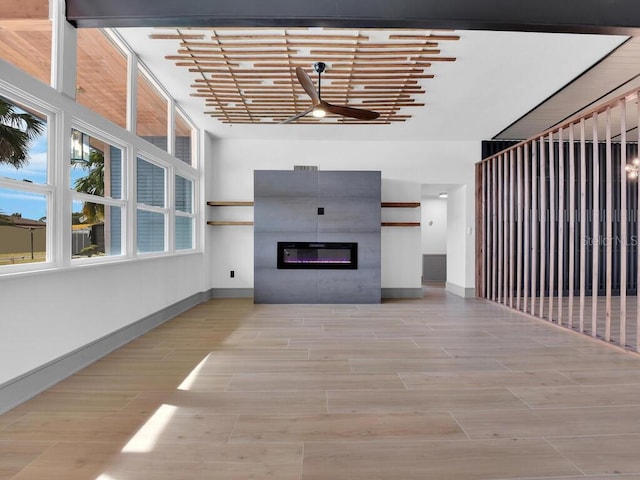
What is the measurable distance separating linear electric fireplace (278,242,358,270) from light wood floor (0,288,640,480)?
203cm

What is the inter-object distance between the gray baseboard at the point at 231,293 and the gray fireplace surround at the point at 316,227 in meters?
0.63

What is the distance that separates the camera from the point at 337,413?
199 cm

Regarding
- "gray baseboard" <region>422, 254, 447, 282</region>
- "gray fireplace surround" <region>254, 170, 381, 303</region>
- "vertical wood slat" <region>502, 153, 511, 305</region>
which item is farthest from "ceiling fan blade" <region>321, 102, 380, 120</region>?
"gray baseboard" <region>422, 254, 447, 282</region>

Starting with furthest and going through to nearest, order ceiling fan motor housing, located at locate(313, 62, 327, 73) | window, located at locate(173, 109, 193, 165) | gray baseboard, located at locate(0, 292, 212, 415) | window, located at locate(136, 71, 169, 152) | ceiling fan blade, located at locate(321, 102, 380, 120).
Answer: window, located at locate(173, 109, 193, 165), window, located at locate(136, 71, 169, 152), ceiling fan blade, located at locate(321, 102, 380, 120), ceiling fan motor housing, located at locate(313, 62, 327, 73), gray baseboard, located at locate(0, 292, 212, 415)

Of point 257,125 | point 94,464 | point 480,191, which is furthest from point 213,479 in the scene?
point 480,191

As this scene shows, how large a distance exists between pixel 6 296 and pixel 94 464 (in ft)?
3.81

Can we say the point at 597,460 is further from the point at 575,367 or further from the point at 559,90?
the point at 559,90

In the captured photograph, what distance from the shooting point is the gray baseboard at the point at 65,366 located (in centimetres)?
205

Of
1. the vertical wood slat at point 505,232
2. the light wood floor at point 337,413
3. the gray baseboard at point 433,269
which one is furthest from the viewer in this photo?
the gray baseboard at point 433,269

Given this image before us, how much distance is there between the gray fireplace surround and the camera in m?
5.41

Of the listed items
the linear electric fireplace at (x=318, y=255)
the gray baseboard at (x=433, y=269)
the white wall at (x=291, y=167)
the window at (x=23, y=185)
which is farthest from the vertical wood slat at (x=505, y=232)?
the window at (x=23, y=185)

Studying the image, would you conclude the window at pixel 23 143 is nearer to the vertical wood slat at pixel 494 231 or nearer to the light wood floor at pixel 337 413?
the light wood floor at pixel 337 413

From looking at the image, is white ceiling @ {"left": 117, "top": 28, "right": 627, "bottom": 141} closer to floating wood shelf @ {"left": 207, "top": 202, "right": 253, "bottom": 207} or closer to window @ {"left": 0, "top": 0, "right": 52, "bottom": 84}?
window @ {"left": 0, "top": 0, "right": 52, "bottom": 84}

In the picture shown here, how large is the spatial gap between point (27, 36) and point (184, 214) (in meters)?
2.87
